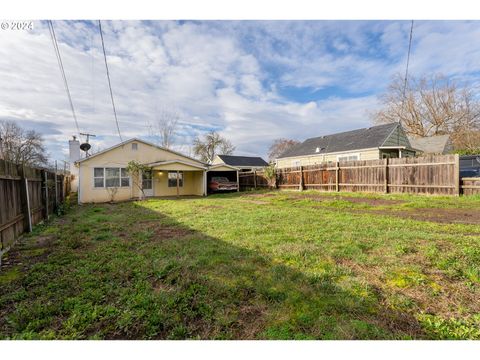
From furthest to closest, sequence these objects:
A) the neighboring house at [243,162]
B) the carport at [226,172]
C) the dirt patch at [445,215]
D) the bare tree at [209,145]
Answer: the bare tree at [209,145], the neighboring house at [243,162], the carport at [226,172], the dirt patch at [445,215]

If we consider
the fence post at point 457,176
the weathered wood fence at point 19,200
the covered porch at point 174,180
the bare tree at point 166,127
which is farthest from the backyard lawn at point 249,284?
the bare tree at point 166,127

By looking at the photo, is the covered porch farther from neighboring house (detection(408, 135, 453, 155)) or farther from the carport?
neighboring house (detection(408, 135, 453, 155))

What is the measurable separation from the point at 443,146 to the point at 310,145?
15001 mm

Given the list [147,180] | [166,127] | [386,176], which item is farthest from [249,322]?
[166,127]

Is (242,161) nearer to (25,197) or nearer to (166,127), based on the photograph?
(166,127)

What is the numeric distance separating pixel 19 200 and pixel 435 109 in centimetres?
3813

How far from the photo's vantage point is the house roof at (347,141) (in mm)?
15538

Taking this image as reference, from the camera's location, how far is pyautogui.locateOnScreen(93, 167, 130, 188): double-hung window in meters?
13.1

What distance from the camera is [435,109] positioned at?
91.7 ft

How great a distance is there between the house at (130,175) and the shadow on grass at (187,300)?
10.5 metres

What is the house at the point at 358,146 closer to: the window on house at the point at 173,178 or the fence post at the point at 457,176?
the fence post at the point at 457,176
